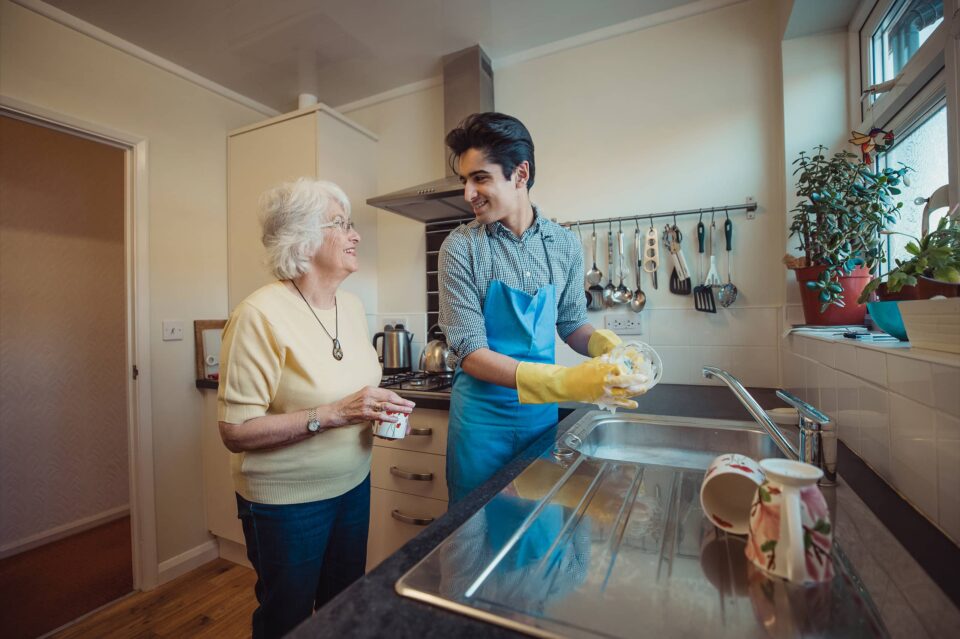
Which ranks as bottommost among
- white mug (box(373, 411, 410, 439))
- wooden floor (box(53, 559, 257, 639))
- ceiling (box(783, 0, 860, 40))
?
wooden floor (box(53, 559, 257, 639))

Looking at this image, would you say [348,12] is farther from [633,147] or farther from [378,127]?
[633,147]

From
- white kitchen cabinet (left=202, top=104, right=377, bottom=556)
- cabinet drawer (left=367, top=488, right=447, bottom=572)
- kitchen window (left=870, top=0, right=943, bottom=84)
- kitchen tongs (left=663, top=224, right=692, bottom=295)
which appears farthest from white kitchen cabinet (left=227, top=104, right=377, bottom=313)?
kitchen window (left=870, top=0, right=943, bottom=84)

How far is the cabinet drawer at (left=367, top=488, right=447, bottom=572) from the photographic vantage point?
1.62 metres

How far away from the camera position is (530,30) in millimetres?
1982

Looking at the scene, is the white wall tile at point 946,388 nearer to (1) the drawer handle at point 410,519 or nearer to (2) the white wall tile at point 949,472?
(2) the white wall tile at point 949,472

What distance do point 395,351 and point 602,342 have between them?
140 cm

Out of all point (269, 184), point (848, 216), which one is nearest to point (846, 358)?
point (848, 216)

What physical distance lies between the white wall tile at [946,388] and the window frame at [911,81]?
55 cm

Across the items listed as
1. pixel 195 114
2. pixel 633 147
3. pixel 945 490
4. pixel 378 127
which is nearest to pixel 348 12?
pixel 378 127

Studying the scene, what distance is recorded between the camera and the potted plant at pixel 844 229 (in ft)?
3.91

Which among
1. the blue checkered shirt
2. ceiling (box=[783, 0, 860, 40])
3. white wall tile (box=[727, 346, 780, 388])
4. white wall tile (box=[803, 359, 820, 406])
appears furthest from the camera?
white wall tile (box=[727, 346, 780, 388])

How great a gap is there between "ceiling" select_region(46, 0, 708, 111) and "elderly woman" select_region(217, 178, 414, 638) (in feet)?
3.78

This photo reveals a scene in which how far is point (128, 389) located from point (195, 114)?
4.46ft

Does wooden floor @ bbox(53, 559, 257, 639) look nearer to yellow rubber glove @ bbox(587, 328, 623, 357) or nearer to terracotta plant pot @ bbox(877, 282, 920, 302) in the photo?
yellow rubber glove @ bbox(587, 328, 623, 357)
